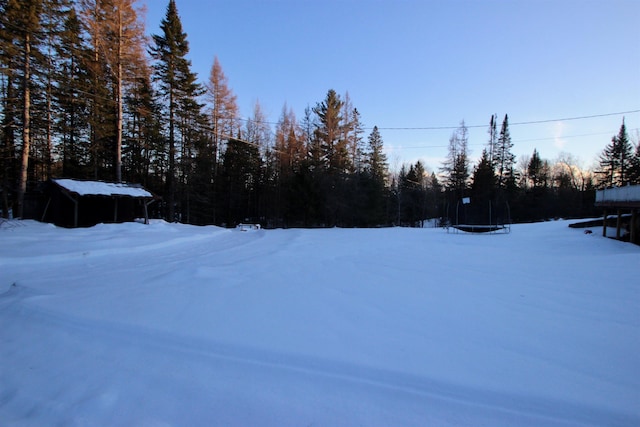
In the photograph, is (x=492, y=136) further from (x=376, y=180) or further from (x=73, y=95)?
(x=73, y=95)

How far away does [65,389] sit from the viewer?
2180 mm

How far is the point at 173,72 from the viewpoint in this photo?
22688 mm

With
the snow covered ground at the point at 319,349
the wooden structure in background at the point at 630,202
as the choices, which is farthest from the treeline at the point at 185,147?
the snow covered ground at the point at 319,349

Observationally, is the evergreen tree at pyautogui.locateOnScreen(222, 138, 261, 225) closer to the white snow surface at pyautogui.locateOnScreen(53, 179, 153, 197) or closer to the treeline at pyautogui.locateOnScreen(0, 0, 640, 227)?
the treeline at pyautogui.locateOnScreen(0, 0, 640, 227)

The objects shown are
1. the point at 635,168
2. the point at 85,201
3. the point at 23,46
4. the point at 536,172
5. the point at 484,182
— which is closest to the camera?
the point at 23,46

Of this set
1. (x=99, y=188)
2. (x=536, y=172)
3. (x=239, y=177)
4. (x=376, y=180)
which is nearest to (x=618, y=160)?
(x=536, y=172)

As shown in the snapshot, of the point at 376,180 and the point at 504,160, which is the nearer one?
the point at 376,180

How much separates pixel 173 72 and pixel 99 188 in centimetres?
1161

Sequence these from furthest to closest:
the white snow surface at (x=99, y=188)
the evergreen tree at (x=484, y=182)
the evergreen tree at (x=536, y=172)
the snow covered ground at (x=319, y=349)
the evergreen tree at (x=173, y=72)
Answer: the evergreen tree at (x=536, y=172), the evergreen tree at (x=484, y=182), the evergreen tree at (x=173, y=72), the white snow surface at (x=99, y=188), the snow covered ground at (x=319, y=349)

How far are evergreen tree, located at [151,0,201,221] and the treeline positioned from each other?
0.29 ft

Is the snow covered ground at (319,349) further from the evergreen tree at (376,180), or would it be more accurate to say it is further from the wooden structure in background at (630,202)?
the evergreen tree at (376,180)

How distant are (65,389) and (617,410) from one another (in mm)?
3863

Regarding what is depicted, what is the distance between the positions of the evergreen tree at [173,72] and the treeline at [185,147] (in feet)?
0.29

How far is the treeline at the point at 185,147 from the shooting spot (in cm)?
1566
